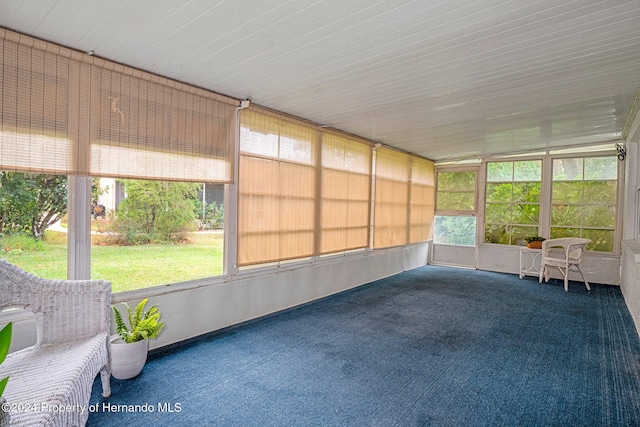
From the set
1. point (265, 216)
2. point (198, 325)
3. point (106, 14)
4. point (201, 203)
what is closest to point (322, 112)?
point (265, 216)

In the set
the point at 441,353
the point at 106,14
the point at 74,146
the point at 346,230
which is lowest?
the point at 441,353

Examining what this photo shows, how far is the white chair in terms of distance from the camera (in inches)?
223

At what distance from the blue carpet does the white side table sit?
216 cm

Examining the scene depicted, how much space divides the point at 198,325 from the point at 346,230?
267cm

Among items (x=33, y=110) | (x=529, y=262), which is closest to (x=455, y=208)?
(x=529, y=262)

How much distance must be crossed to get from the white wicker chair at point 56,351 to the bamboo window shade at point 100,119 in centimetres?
90

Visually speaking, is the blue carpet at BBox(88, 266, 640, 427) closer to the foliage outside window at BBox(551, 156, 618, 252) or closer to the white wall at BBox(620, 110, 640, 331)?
the white wall at BBox(620, 110, 640, 331)

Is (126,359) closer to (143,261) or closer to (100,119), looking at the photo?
(100,119)

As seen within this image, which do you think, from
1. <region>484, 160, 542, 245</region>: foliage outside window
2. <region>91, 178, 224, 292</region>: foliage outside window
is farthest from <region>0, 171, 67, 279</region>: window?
<region>484, 160, 542, 245</region>: foliage outside window

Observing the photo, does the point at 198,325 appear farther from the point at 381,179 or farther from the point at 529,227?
the point at 529,227

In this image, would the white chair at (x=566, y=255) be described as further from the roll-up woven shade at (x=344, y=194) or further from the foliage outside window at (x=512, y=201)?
the roll-up woven shade at (x=344, y=194)

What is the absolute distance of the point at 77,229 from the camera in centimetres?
264

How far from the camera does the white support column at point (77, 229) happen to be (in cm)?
263

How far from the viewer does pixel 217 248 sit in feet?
29.1
